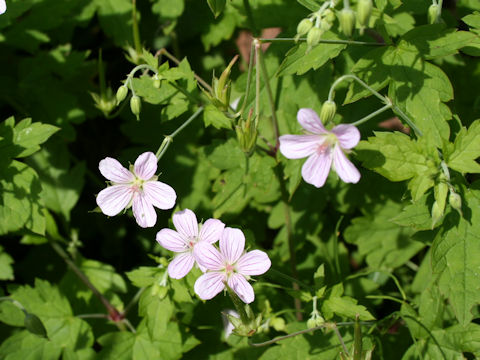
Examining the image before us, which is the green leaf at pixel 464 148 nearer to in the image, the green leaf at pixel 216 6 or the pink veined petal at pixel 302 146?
the pink veined petal at pixel 302 146

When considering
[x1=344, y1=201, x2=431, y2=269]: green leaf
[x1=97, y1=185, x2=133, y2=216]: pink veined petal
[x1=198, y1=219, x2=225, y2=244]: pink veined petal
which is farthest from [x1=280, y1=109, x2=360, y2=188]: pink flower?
[x1=344, y1=201, x2=431, y2=269]: green leaf

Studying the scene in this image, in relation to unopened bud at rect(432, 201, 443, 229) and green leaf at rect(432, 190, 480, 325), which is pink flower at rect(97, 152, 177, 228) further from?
green leaf at rect(432, 190, 480, 325)

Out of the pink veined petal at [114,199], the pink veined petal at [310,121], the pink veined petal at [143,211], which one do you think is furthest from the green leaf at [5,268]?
the pink veined petal at [310,121]

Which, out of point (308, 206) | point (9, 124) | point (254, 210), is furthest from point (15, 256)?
point (308, 206)

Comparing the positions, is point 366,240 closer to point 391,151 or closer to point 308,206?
point 308,206

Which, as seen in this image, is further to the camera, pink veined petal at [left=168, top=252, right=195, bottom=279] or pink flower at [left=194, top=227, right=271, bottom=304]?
pink veined petal at [left=168, top=252, right=195, bottom=279]

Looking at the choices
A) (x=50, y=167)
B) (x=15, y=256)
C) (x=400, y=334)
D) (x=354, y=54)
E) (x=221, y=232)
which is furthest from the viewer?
(x=15, y=256)

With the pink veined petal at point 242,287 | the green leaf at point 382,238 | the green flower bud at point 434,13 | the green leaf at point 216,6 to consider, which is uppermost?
the green leaf at point 216,6
